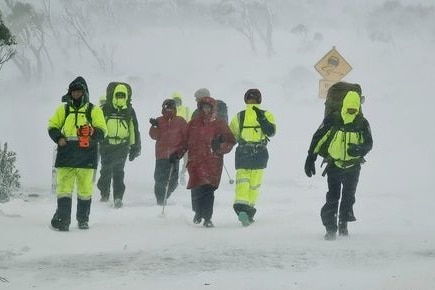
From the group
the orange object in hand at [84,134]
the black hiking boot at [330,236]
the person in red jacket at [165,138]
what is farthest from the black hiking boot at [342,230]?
the person in red jacket at [165,138]

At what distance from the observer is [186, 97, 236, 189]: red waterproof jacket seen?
8523mm

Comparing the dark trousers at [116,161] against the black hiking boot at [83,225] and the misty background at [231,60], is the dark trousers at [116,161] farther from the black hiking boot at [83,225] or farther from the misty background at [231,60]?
the misty background at [231,60]

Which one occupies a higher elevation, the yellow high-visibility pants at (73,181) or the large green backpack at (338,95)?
the large green backpack at (338,95)

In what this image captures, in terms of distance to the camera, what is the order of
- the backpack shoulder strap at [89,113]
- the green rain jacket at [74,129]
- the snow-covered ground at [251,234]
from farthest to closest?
the backpack shoulder strap at [89,113]
the green rain jacket at [74,129]
the snow-covered ground at [251,234]

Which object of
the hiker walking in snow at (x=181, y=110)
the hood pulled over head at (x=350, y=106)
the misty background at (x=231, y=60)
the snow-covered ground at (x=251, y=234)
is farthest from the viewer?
the misty background at (x=231, y=60)

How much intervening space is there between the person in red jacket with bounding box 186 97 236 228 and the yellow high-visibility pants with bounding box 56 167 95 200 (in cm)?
141

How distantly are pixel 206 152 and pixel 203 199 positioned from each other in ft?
2.16

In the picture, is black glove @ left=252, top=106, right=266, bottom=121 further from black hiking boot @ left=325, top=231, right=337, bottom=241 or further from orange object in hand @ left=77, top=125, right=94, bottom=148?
orange object in hand @ left=77, top=125, right=94, bottom=148

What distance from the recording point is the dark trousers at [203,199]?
28.0 ft

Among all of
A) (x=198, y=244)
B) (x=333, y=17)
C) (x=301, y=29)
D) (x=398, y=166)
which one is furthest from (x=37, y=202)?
(x=333, y=17)

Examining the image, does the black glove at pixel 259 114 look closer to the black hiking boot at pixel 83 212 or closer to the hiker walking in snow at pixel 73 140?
the hiker walking in snow at pixel 73 140

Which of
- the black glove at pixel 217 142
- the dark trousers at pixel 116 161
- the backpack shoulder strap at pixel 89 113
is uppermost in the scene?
the backpack shoulder strap at pixel 89 113

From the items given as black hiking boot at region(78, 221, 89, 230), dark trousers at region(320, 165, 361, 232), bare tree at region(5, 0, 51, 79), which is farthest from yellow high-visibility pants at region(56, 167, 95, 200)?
bare tree at region(5, 0, 51, 79)

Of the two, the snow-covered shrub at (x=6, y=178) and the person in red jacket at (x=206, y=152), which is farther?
the snow-covered shrub at (x=6, y=178)
